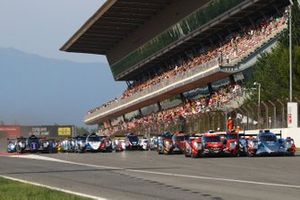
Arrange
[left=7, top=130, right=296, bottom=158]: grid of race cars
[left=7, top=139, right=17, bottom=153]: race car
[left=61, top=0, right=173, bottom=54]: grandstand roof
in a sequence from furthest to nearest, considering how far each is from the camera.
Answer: [left=61, top=0, right=173, bottom=54]: grandstand roof
[left=7, top=139, right=17, bottom=153]: race car
[left=7, top=130, right=296, bottom=158]: grid of race cars

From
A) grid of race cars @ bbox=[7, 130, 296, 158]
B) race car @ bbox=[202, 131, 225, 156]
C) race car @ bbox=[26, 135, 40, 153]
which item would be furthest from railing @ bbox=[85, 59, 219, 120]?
race car @ bbox=[202, 131, 225, 156]

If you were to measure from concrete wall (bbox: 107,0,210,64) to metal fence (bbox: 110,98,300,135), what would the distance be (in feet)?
76.6

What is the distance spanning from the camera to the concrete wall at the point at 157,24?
8138 cm

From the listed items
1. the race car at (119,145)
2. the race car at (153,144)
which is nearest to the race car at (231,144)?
the race car at (153,144)

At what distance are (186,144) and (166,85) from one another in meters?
42.0

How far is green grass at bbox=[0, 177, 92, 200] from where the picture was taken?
14.1 metres

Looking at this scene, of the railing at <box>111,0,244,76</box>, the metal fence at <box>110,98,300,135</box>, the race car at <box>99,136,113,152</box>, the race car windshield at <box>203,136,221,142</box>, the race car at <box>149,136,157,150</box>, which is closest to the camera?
the race car windshield at <box>203,136,221,142</box>

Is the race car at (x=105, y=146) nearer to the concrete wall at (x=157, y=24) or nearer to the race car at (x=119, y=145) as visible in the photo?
the race car at (x=119, y=145)

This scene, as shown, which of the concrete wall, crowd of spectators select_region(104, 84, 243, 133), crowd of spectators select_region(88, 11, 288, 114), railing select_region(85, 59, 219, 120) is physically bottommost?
crowd of spectators select_region(104, 84, 243, 133)

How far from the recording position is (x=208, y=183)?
18.6m

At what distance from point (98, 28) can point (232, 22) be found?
3406 cm

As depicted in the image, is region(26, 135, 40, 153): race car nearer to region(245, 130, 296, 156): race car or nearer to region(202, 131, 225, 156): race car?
region(202, 131, 225, 156): race car

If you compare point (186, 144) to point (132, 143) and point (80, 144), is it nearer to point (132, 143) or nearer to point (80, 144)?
point (80, 144)

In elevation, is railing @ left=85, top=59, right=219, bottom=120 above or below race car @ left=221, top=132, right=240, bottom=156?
above
